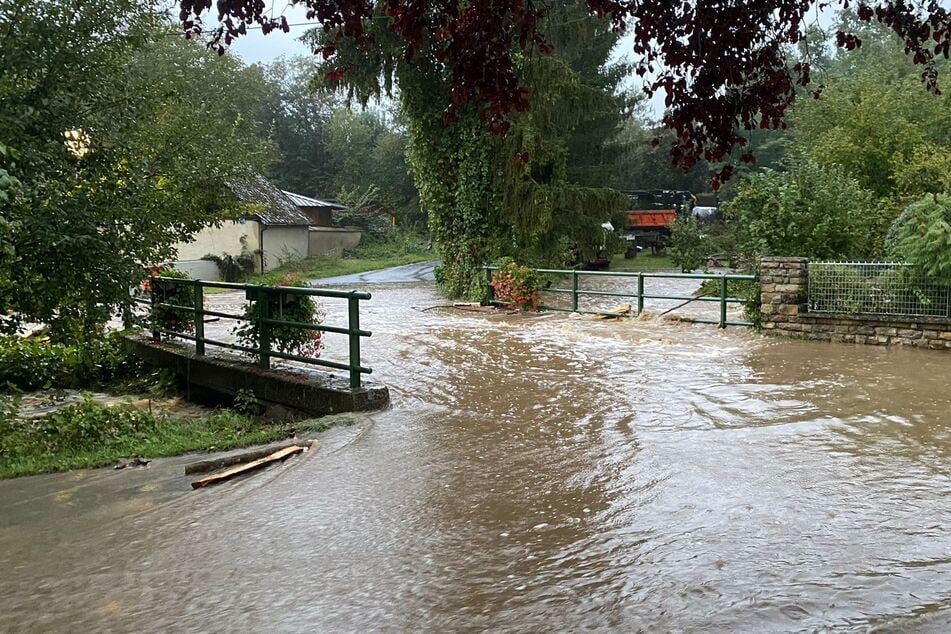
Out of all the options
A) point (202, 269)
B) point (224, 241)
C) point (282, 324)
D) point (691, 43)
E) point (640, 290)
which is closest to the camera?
point (691, 43)

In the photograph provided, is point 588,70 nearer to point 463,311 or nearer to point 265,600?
point 463,311

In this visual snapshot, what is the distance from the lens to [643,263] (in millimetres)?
41250

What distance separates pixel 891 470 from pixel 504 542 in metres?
3.21

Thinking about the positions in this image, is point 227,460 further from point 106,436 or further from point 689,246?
point 689,246

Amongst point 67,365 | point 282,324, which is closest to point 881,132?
point 282,324

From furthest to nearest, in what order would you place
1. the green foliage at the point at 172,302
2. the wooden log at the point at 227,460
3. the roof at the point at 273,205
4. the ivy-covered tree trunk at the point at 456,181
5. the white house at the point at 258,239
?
the roof at the point at 273,205 < the white house at the point at 258,239 < the ivy-covered tree trunk at the point at 456,181 < the green foliage at the point at 172,302 < the wooden log at the point at 227,460

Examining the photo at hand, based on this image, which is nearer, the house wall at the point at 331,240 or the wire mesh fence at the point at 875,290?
the wire mesh fence at the point at 875,290

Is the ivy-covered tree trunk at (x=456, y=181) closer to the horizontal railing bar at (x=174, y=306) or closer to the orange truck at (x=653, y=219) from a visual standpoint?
the horizontal railing bar at (x=174, y=306)

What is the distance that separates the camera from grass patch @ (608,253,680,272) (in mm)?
37569

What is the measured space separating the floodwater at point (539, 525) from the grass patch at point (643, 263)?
27946 millimetres

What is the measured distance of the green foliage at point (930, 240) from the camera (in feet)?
39.4

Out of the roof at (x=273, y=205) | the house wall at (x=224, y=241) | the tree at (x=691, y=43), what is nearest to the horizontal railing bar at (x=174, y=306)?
the tree at (x=691, y=43)

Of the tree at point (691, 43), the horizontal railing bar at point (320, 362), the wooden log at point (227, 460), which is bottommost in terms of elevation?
the wooden log at point (227, 460)

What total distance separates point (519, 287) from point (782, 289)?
650 cm
